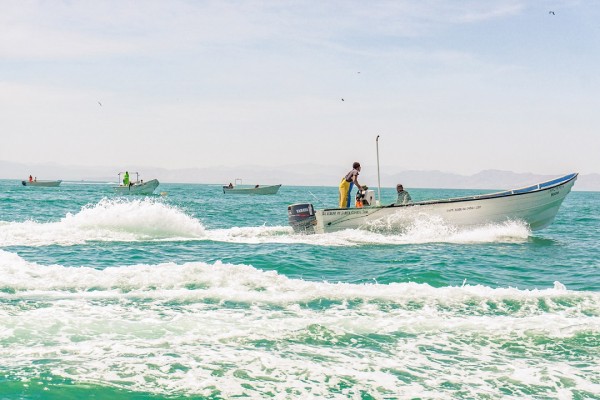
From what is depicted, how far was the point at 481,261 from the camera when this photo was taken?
49.9ft

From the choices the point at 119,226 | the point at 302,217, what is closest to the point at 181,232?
the point at 119,226

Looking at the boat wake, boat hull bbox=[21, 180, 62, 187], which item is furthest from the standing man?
boat hull bbox=[21, 180, 62, 187]

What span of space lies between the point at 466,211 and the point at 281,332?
13808 mm

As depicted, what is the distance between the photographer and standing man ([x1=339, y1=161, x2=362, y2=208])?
821 inches

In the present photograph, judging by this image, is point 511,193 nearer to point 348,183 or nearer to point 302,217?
point 348,183

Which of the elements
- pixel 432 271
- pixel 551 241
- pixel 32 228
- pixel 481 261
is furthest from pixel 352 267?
pixel 32 228

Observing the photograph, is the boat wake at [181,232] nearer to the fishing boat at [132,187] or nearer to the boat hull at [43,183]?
the fishing boat at [132,187]

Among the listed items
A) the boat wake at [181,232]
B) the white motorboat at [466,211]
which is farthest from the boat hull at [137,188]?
the white motorboat at [466,211]

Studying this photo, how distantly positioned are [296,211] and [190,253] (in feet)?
19.1

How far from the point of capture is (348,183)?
21.2 meters

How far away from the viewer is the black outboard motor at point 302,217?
70.3 ft

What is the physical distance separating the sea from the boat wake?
12.3 ft

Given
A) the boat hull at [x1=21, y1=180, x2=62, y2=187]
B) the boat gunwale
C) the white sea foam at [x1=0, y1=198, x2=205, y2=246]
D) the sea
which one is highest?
the boat hull at [x1=21, y1=180, x2=62, y2=187]

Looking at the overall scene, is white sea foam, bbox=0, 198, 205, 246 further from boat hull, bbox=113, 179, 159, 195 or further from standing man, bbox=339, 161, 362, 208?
boat hull, bbox=113, 179, 159, 195
